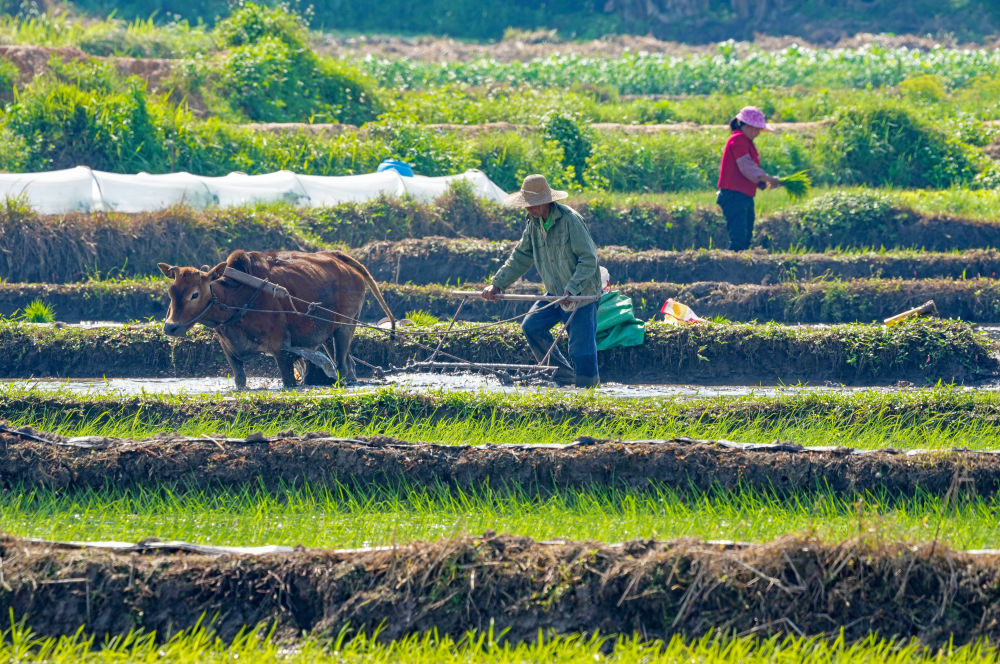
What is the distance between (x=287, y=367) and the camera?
30.6 ft

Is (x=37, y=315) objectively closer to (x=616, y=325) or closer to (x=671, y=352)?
(x=616, y=325)

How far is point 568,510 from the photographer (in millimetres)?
6352

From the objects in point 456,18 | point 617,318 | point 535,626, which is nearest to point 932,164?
point 617,318

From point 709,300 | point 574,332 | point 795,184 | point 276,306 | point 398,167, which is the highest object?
point 398,167

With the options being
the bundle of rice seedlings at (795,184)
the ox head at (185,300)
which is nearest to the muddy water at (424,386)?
the ox head at (185,300)

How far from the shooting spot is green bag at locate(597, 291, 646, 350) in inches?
391

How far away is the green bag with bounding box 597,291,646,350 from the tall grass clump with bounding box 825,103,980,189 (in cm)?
1049

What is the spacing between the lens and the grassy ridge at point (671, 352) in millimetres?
10250

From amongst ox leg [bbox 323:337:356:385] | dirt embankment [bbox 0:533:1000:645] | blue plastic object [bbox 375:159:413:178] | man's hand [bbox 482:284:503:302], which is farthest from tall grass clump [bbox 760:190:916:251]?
dirt embankment [bbox 0:533:1000:645]

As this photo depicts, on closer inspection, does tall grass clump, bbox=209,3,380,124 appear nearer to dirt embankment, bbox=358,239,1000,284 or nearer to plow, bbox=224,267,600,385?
dirt embankment, bbox=358,239,1000,284

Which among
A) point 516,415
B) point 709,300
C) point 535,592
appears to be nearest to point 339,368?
point 516,415

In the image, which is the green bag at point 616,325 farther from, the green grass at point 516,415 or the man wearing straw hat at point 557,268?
the green grass at point 516,415

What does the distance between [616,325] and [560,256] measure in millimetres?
1576

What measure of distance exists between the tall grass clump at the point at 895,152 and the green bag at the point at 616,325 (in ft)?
34.4
